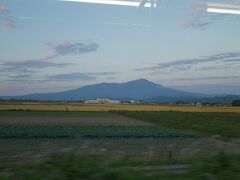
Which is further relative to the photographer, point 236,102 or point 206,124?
point 236,102

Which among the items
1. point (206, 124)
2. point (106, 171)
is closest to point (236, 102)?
point (206, 124)

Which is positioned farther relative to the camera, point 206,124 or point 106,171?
point 206,124

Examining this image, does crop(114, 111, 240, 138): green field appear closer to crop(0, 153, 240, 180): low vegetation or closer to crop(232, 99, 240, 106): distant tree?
crop(0, 153, 240, 180): low vegetation

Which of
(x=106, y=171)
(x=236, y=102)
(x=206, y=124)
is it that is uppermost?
(x=236, y=102)

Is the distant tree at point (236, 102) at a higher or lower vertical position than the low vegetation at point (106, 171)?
higher

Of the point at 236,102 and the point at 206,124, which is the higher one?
the point at 236,102

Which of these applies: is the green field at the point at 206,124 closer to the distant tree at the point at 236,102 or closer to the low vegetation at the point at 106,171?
the low vegetation at the point at 106,171

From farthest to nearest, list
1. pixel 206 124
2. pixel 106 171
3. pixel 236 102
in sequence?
pixel 236 102 < pixel 206 124 < pixel 106 171

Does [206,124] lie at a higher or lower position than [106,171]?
lower

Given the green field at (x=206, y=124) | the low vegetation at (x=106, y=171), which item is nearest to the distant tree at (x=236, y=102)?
the green field at (x=206, y=124)

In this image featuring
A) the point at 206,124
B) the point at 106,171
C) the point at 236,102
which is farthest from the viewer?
the point at 236,102

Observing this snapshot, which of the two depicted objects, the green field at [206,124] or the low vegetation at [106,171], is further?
the green field at [206,124]

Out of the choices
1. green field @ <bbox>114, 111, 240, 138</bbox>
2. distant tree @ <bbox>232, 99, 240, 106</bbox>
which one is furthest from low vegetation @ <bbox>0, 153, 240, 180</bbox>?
distant tree @ <bbox>232, 99, 240, 106</bbox>

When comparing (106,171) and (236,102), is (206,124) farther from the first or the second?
(236,102)
